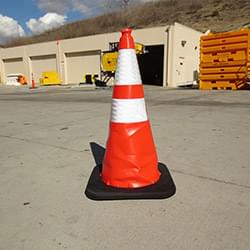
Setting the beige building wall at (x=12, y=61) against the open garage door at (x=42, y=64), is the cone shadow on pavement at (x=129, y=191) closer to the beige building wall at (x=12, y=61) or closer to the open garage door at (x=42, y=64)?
the open garage door at (x=42, y=64)

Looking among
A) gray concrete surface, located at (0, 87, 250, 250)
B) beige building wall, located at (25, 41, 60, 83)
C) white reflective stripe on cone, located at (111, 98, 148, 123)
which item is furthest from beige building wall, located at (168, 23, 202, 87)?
white reflective stripe on cone, located at (111, 98, 148, 123)

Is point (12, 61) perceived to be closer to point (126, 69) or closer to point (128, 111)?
point (126, 69)

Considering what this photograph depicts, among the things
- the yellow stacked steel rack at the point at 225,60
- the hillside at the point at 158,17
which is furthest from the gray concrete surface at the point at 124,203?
the hillside at the point at 158,17

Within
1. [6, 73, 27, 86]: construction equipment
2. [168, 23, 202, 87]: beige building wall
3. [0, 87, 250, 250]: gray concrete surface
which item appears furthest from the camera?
[6, 73, 27, 86]: construction equipment

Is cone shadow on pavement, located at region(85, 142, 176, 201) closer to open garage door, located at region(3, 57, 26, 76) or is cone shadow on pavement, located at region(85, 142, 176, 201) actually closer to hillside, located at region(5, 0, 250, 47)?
open garage door, located at region(3, 57, 26, 76)

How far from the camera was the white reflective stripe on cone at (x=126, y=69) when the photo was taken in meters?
2.63

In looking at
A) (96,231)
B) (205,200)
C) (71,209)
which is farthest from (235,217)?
(71,209)

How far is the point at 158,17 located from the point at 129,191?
56.9 m

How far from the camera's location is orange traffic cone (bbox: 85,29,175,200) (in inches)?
95.8

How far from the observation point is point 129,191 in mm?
2350

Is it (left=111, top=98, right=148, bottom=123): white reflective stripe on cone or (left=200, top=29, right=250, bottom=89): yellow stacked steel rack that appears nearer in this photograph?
(left=111, top=98, right=148, bottom=123): white reflective stripe on cone

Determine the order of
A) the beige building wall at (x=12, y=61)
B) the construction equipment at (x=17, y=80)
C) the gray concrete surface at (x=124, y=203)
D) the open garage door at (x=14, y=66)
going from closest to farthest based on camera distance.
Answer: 1. the gray concrete surface at (x=124, y=203)
2. the construction equipment at (x=17, y=80)
3. the beige building wall at (x=12, y=61)
4. the open garage door at (x=14, y=66)

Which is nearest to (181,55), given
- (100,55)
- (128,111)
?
(100,55)

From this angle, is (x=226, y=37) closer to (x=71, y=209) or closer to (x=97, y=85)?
(x=97, y=85)
